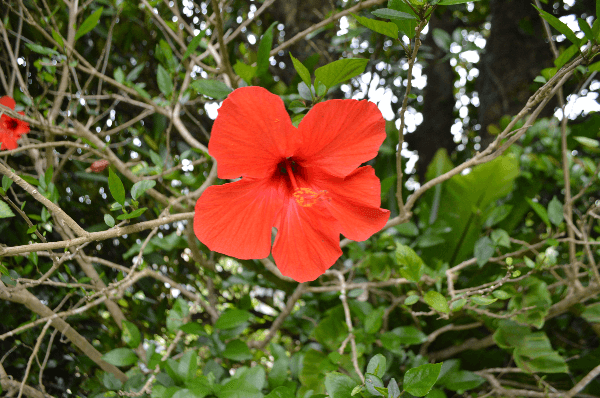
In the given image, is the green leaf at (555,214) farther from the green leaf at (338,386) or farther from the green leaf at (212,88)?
the green leaf at (212,88)

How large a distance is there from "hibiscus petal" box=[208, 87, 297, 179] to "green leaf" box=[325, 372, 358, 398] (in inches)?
14.7

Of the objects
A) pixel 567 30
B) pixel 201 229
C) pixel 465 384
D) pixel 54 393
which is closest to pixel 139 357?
pixel 54 393

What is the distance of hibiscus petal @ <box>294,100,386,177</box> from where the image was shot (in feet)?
1.82

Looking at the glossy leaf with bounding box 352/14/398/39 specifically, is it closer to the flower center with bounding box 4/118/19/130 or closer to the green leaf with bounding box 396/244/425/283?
the green leaf with bounding box 396/244/425/283

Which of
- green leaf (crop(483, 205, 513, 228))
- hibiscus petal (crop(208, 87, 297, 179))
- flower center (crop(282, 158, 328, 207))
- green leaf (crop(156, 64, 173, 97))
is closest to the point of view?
hibiscus petal (crop(208, 87, 297, 179))

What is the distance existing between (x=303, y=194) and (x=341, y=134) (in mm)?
121

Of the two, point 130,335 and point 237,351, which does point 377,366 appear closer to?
point 237,351

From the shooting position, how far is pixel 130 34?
1.39 meters

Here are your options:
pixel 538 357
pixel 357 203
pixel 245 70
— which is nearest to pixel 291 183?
pixel 357 203

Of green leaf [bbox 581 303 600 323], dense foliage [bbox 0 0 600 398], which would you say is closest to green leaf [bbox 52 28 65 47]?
dense foliage [bbox 0 0 600 398]

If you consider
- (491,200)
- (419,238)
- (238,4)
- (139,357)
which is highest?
(238,4)

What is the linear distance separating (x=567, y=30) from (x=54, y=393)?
147cm

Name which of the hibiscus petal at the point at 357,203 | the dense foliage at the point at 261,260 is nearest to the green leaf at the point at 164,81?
the dense foliage at the point at 261,260

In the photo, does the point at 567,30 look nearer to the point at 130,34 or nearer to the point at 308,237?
the point at 308,237
